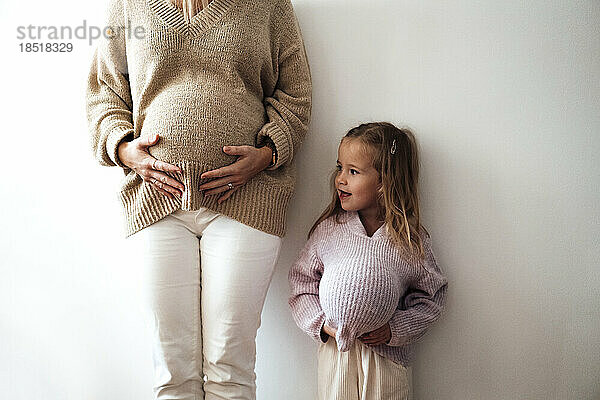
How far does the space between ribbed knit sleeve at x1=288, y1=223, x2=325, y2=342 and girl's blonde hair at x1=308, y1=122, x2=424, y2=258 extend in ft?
0.39

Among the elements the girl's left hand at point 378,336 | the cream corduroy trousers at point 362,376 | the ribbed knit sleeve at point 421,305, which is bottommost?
the cream corduroy trousers at point 362,376

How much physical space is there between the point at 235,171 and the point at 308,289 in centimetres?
39

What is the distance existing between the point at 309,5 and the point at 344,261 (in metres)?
0.73

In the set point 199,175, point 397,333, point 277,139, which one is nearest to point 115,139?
point 199,175

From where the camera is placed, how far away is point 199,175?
137cm

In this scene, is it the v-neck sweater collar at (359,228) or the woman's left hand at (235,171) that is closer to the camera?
the woman's left hand at (235,171)

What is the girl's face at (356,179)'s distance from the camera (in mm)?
1497

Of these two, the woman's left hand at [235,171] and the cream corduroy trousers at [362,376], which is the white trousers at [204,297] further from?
the cream corduroy trousers at [362,376]

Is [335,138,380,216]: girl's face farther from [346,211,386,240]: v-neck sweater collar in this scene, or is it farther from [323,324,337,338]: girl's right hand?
[323,324,337,338]: girl's right hand

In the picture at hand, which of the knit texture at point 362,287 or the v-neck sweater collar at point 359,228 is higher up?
the v-neck sweater collar at point 359,228

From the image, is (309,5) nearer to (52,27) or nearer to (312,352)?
(52,27)

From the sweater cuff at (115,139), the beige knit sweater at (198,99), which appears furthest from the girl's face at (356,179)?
the sweater cuff at (115,139)

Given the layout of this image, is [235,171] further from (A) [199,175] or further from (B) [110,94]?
(B) [110,94]

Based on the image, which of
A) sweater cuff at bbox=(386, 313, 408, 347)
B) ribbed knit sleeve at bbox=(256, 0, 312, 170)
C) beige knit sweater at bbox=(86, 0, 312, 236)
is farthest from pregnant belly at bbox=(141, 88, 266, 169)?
sweater cuff at bbox=(386, 313, 408, 347)
